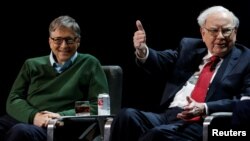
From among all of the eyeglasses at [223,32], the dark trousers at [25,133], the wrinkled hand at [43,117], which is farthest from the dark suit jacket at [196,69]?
the dark trousers at [25,133]

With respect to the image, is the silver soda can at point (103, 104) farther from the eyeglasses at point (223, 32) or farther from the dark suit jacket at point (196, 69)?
the eyeglasses at point (223, 32)

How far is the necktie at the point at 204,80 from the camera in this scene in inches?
185

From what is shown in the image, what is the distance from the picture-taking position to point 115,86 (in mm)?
5180

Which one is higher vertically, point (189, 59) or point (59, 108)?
point (189, 59)

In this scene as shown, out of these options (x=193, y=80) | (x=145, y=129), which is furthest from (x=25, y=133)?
(x=193, y=80)

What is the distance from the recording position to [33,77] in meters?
5.10

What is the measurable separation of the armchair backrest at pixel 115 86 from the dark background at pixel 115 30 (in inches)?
10.6

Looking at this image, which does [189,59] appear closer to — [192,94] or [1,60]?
[192,94]

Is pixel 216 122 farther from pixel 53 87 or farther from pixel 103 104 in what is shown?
pixel 53 87

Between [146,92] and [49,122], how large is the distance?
1.24m

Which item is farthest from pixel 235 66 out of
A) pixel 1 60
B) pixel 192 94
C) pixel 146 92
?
pixel 1 60

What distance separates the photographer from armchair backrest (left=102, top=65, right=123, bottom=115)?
517cm

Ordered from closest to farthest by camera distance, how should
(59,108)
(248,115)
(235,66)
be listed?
(248,115) < (235,66) < (59,108)

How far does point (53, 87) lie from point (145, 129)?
36.0 inches
